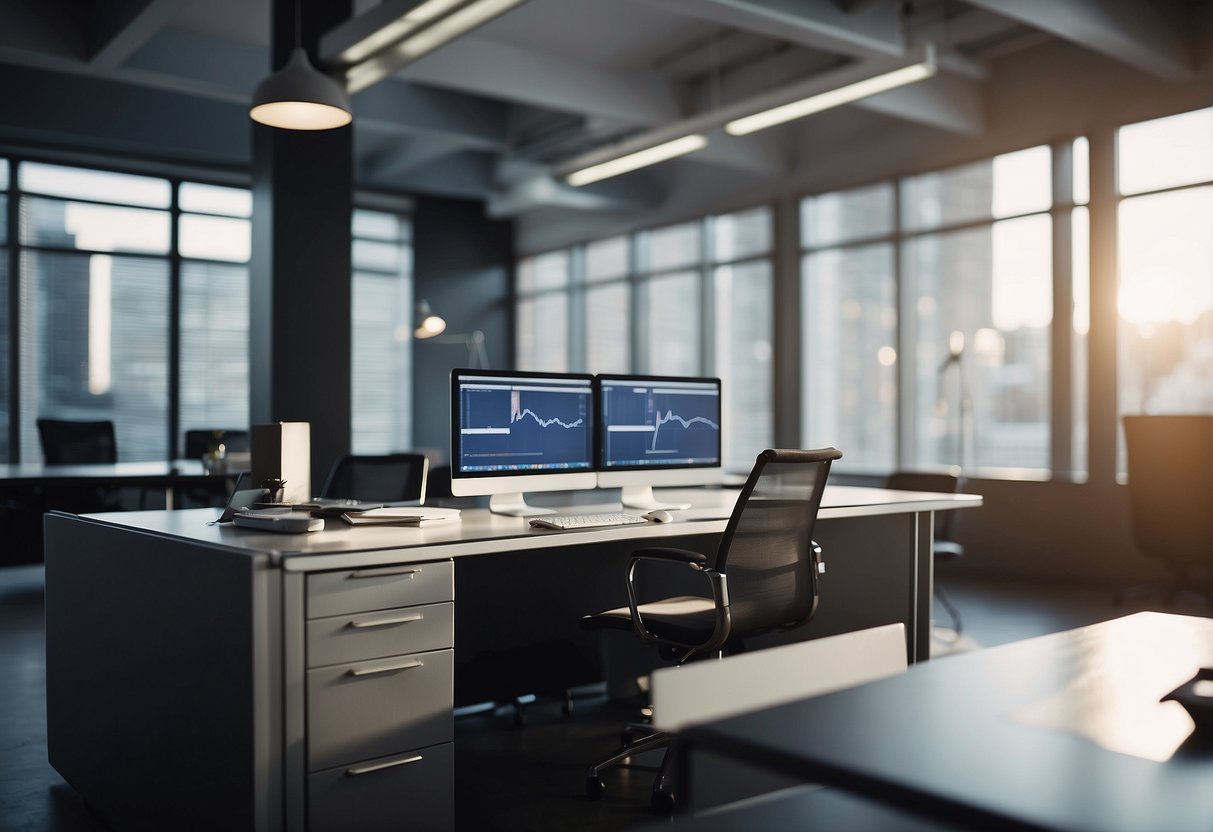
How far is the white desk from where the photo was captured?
211cm

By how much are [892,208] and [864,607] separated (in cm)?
465

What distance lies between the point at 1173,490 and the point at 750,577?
148 inches

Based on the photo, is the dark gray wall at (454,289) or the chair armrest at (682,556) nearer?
the chair armrest at (682,556)

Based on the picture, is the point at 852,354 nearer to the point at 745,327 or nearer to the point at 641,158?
the point at 745,327

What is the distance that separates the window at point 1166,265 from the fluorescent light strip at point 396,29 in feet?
15.0

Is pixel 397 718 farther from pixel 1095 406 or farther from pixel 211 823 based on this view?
pixel 1095 406

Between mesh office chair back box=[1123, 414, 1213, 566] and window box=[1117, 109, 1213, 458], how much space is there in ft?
2.88

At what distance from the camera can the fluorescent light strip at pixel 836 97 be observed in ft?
17.1

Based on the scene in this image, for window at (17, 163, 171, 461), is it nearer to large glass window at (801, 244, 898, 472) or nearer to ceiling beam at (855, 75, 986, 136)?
large glass window at (801, 244, 898, 472)

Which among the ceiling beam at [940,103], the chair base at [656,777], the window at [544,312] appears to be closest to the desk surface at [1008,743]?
the chair base at [656,777]

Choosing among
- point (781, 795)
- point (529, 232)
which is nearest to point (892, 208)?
point (529, 232)

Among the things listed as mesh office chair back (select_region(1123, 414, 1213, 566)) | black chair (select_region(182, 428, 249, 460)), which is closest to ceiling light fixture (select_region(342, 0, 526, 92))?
black chair (select_region(182, 428, 249, 460))

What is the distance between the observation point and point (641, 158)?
23.3 ft

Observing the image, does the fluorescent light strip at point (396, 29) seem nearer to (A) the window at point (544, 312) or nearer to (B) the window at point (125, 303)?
(B) the window at point (125, 303)
